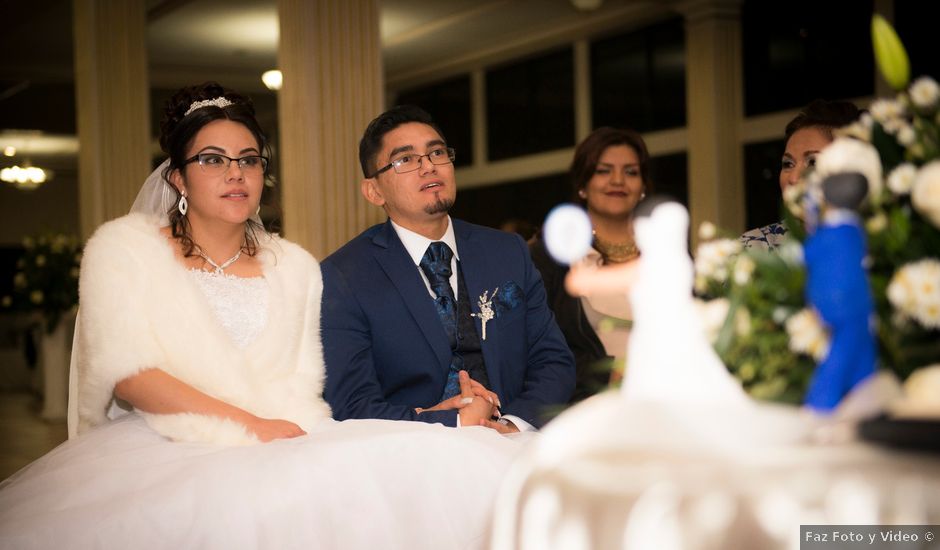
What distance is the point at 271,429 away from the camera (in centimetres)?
280

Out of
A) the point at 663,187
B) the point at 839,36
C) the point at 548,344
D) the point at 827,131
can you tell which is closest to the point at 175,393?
the point at 548,344

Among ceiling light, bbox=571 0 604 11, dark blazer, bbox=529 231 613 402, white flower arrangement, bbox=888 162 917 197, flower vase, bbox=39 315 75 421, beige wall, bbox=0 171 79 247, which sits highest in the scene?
ceiling light, bbox=571 0 604 11

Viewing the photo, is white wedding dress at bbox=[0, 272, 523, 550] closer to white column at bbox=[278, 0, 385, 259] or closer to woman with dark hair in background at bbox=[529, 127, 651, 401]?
woman with dark hair in background at bbox=[529, 127, 651, 401]

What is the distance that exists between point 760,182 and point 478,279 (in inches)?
326

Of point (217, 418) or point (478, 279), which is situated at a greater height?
point (478, 279)

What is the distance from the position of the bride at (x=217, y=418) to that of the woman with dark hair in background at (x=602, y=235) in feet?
3.44

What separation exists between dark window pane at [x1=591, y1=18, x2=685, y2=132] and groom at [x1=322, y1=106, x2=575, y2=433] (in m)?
8.69

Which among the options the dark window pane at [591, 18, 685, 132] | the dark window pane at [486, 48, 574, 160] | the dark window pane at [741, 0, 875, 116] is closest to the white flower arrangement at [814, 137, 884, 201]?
the dark window pane at [741, 0, 875, 116]

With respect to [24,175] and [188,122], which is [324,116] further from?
[24,175]

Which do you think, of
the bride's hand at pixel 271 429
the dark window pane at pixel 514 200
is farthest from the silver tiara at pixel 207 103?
the dark window pane at pixel 514 200

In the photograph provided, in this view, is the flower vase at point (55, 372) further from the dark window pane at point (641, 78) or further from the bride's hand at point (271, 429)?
the bride's hand at point (271, 429)

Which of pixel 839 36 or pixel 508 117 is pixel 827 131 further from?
pixel 508 117

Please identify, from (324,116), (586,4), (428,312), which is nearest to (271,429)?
(428,312)

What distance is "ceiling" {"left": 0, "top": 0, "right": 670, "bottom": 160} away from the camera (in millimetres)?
11844
